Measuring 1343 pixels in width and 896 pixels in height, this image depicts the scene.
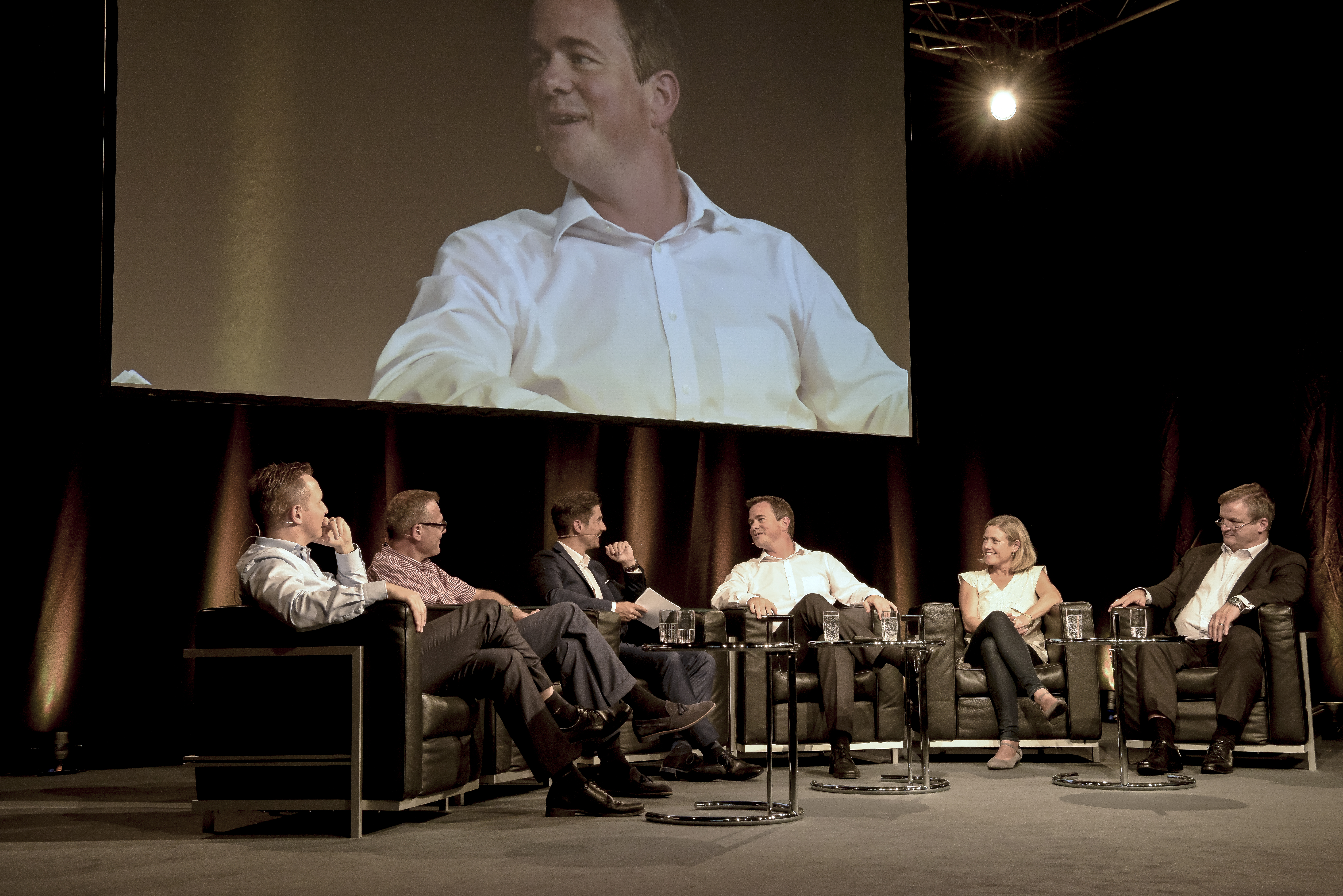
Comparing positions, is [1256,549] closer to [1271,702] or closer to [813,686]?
[1271,702]

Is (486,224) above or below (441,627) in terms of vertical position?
above

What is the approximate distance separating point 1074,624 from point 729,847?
64.6 inches

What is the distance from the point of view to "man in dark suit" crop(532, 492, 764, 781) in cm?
437

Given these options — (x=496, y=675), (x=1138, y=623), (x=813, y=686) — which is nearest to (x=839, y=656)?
(x=813, y=686)

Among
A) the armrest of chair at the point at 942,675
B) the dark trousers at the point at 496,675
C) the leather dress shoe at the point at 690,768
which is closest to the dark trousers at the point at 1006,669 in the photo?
the armrest of chair at the point at 942,675

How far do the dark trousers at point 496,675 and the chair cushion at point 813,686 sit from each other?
4.68 feet

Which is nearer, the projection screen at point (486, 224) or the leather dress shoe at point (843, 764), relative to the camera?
the leather dress shoe at point (843, 764)

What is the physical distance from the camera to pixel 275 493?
3393 millimetres

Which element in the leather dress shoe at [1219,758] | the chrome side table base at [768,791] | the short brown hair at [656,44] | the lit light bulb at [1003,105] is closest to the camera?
the chrome side table base at [768,791]

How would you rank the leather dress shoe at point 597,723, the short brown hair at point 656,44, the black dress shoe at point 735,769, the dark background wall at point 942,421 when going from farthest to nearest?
the short brown hair at point 656,44
the dark background wall at point 942,421
the black dress shoe at point 735,769
the leather dress shoe at point 597,723

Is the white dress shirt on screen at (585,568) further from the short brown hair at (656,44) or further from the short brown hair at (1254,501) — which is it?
the short brown hair at (1254,501)

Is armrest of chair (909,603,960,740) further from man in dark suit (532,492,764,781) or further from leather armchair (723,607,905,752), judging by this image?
man in dark suit (532,492,764,781)

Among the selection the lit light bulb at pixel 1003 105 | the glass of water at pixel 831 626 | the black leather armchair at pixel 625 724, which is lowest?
the black leather armchair at pixel 625 724

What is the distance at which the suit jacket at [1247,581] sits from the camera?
15.5 ft
